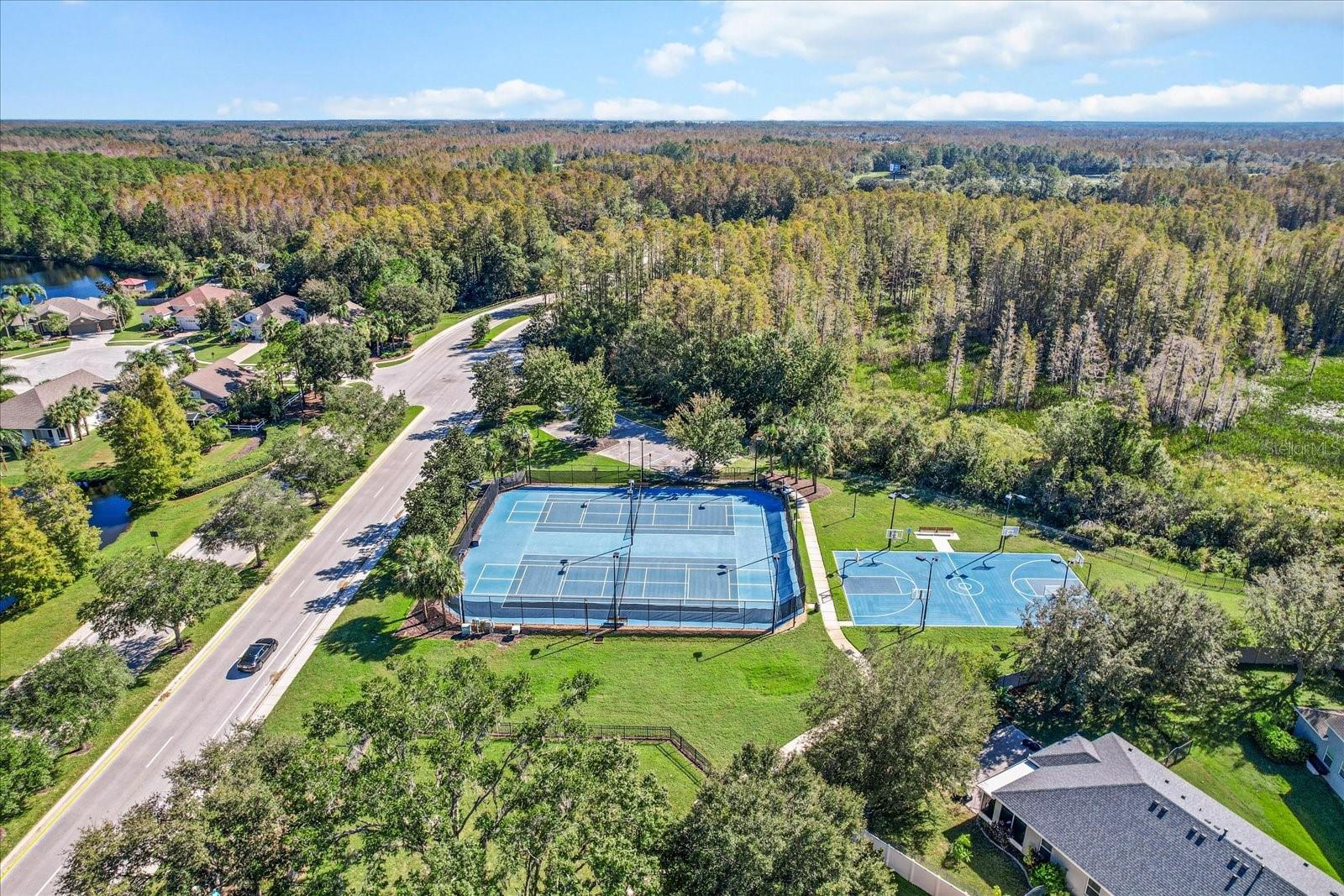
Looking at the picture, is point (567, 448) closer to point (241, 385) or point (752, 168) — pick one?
point (241, 385)

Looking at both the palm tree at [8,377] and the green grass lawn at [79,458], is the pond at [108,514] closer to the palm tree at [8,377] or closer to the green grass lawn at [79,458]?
the green grass lawn at [79,458]

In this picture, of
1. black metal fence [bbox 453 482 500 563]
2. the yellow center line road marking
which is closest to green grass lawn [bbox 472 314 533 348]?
black metal fence [bbox 453 482 500 563]

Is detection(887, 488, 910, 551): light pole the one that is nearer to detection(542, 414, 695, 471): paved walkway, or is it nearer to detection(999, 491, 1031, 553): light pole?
detection(999, 491, 1031, 553): light pole

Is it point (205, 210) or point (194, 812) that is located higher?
point (205, 210)

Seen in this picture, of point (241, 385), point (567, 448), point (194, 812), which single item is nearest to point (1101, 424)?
point (567, 448)

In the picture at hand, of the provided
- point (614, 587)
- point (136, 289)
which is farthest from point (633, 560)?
point (136, 289)

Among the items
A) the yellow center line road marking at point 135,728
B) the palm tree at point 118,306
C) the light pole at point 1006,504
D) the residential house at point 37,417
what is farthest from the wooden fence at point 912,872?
the palm tree at point 118,306

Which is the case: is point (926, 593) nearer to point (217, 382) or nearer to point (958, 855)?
point (958, 855)
